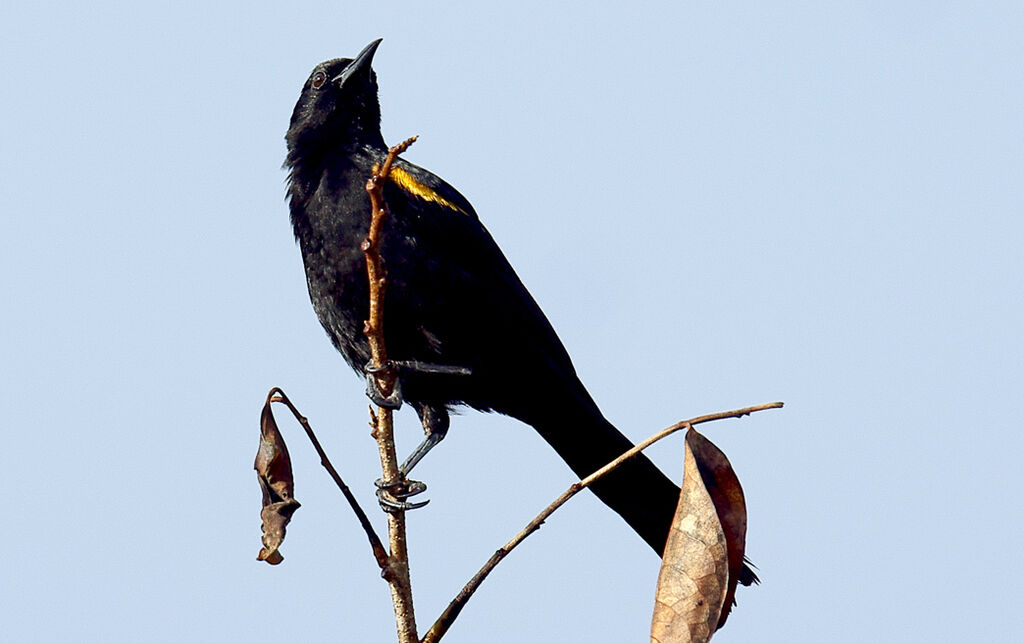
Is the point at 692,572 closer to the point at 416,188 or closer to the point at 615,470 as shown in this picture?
the point at 615,470

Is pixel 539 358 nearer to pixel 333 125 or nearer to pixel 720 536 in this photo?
pixel 333 125

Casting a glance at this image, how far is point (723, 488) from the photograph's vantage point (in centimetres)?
293

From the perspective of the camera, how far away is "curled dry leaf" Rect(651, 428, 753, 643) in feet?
8.93

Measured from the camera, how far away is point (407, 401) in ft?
18.2

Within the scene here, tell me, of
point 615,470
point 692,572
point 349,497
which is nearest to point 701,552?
point 692,572

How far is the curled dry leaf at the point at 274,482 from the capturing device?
11.0ft

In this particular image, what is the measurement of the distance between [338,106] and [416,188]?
71cm

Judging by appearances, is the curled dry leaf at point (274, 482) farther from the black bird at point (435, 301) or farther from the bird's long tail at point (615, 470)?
the bird's long tail at point (615, 470)

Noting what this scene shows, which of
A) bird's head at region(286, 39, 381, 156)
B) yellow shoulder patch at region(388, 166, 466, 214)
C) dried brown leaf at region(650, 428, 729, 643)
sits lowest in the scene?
dried brown leaf at region(650, 428, 729, 643)

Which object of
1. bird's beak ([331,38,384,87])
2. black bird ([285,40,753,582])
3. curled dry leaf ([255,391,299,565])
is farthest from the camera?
bird's beak ([331,38,384,87])

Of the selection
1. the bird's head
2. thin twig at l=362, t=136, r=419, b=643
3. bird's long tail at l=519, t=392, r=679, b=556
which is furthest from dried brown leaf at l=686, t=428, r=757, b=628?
the bird's head

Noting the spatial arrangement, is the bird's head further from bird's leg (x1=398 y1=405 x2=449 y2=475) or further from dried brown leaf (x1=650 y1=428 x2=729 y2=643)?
dried brown leaf (x1=650 y1=428 x2=729 y2=643)

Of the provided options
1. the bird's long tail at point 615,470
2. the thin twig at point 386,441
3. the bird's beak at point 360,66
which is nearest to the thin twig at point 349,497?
the thin twig at point 386,441

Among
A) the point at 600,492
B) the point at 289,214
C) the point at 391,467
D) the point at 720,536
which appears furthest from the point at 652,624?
the point at 289,214
